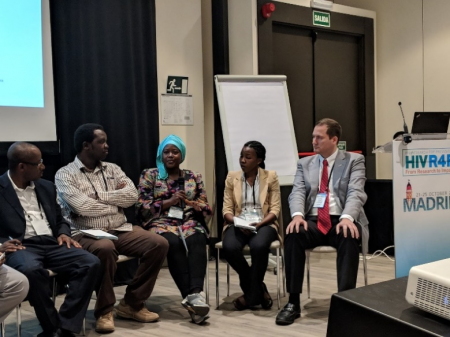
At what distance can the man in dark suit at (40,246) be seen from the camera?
9.20ft

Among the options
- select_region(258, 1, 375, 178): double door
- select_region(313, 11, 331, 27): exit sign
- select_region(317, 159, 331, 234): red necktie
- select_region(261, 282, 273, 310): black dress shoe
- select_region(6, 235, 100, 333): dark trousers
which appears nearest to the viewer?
select_region(6, 235, 100, 333): dark trousers

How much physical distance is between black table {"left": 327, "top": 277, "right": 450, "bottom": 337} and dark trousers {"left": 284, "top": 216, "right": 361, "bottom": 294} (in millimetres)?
1186

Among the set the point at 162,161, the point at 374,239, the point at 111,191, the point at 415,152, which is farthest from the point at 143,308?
the point at 374,239

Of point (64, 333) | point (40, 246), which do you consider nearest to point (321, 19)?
point (40, 246)

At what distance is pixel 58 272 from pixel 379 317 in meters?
1.85

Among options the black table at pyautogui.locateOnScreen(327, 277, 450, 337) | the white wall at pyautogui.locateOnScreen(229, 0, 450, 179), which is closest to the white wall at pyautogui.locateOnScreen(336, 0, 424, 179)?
the white wall at pyautogui.locateOnScreen(229, 0, 450, 179)

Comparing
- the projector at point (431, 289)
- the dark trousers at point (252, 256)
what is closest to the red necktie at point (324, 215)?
the dark trousers at point (252, 256)

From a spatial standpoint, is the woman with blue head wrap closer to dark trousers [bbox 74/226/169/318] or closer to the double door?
dark trousers [bbox 74/226/169/318]

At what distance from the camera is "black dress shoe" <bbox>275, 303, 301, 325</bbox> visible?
318 cm

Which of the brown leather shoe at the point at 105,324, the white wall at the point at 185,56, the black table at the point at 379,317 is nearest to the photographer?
the black table at the point at 379,317

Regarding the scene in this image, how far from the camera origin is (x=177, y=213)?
11.6 ft

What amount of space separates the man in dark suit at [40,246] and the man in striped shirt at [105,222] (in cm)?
14

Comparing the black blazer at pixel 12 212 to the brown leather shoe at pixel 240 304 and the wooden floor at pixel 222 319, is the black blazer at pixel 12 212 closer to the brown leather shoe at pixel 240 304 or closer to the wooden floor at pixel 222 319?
the wooden floor at pixel 222 319

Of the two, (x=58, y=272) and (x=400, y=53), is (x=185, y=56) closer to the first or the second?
(x=400, y=53)
